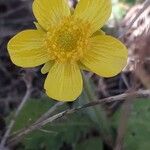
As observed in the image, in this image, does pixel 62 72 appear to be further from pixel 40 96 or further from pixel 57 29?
pixel 40 96

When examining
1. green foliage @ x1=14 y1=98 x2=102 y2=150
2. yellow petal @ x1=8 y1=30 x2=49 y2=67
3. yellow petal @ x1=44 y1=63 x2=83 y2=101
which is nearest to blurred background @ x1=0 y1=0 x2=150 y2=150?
green foliage @ x1=14 y1=98 x2=102 y2=150

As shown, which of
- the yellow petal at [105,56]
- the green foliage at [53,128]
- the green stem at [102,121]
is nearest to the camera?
the yellow petal at [105,56]

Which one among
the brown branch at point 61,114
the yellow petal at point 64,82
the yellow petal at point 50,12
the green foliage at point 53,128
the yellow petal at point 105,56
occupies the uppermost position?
the yellow petal at point 50,12

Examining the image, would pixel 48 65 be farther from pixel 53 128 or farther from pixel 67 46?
pixel 53 128

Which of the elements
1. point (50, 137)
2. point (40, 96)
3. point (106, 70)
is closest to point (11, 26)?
point (40, 96)

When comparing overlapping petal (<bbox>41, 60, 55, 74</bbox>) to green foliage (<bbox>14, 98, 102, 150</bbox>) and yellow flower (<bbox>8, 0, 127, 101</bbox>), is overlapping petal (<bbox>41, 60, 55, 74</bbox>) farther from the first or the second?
green foliage (<bbox>14, 98, 102, 150</bbox>)

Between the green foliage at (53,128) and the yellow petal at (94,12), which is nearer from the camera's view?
the yellow petal at (94,12)

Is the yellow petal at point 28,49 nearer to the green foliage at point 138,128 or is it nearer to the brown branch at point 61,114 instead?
the brown branch at point 61,114

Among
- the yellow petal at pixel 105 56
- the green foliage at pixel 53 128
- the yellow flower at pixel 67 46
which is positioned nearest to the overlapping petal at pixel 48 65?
the yellow flower at pixel 67 46
